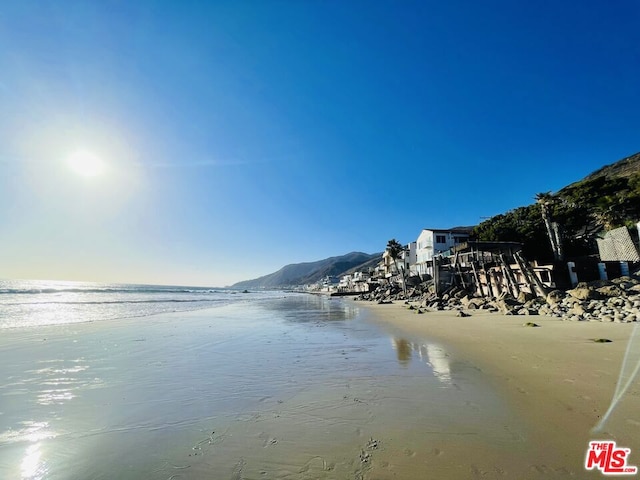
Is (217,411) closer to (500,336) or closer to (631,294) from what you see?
(500,336)

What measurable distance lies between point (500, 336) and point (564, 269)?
82.1 feet

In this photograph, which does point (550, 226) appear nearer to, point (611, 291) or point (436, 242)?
point (611, 291)

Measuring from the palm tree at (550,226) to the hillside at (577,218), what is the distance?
1.26 feet

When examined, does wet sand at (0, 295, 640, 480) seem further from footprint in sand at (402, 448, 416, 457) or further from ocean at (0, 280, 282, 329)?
ocean at (0, 280, 282, 329)

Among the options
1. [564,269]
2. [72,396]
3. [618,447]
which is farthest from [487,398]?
[564,269]

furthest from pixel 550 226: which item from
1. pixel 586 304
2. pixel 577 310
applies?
pixel 577 310

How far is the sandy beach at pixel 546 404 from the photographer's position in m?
3.99

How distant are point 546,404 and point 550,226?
39248 mm

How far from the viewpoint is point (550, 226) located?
1453 inches

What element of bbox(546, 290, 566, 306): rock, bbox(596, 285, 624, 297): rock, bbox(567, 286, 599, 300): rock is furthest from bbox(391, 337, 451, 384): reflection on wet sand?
bbox(596, 285, 624, 297): rock

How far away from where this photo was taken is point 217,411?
6281 mm

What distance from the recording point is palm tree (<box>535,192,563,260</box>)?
33.4 meters

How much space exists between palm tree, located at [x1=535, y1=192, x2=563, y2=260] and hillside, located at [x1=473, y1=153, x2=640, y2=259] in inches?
15.1

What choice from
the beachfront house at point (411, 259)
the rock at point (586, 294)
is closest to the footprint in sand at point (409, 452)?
the rock at point (586, 294)
